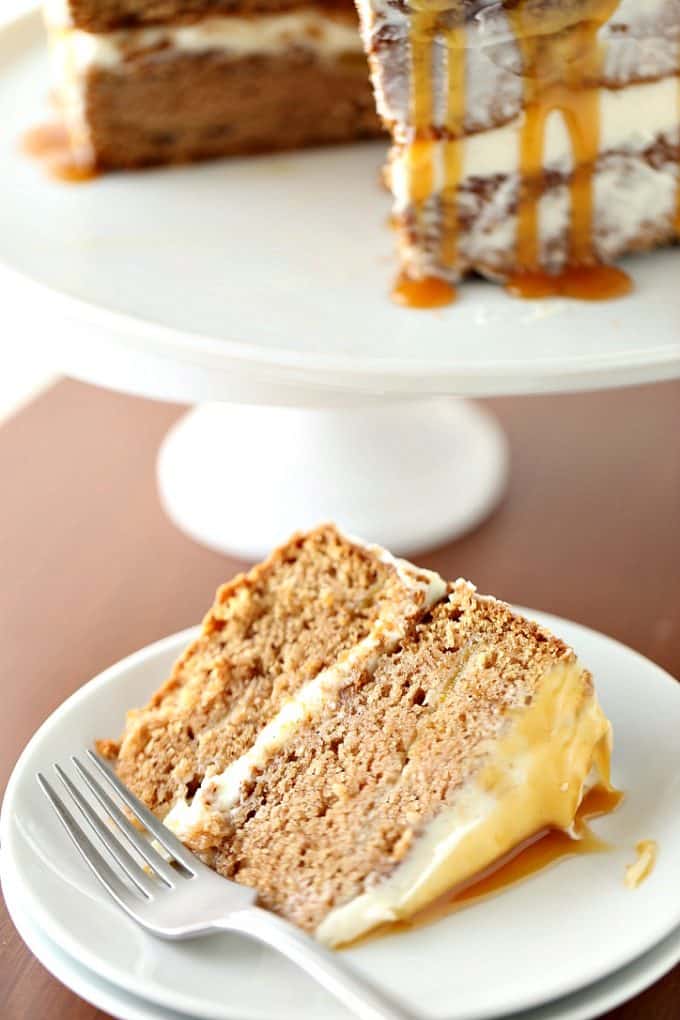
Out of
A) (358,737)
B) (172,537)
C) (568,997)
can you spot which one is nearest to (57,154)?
(172,537)

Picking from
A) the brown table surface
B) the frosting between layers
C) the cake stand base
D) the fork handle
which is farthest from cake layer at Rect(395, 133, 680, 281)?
the fork handle

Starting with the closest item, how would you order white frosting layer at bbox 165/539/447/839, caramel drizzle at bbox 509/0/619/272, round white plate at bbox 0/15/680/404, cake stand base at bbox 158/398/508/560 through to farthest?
1. white frosting layer at bbox 165/539/447/839
2. round white plate at bbox 0/15/680/404
3. caramel drizzle at bbox 509/0/619/272
4. cake stand base at bbox 158/398/508/560

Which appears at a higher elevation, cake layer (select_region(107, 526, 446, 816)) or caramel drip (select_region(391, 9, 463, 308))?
caramel drip (select_region(391, 9, 463, 308))

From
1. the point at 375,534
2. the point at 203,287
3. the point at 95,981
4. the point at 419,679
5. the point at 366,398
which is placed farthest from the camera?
the point at 375,534

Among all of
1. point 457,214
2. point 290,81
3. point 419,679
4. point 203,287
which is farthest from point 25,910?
point 290,81

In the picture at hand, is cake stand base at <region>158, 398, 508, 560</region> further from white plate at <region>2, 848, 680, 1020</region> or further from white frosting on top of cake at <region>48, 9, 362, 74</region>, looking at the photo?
white plate at <region>2, 848, 680, 1020</region>

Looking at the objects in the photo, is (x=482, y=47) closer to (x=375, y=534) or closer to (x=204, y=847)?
(x=375, y=534)

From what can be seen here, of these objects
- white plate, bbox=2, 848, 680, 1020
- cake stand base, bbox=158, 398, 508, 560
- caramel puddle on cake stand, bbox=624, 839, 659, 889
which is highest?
caramel puddle on cake stand, bbox=624, 839, 659, 889

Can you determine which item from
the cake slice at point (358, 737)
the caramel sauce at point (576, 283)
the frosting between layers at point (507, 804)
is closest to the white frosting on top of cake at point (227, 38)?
the caramel sauce at point (576, 283)
